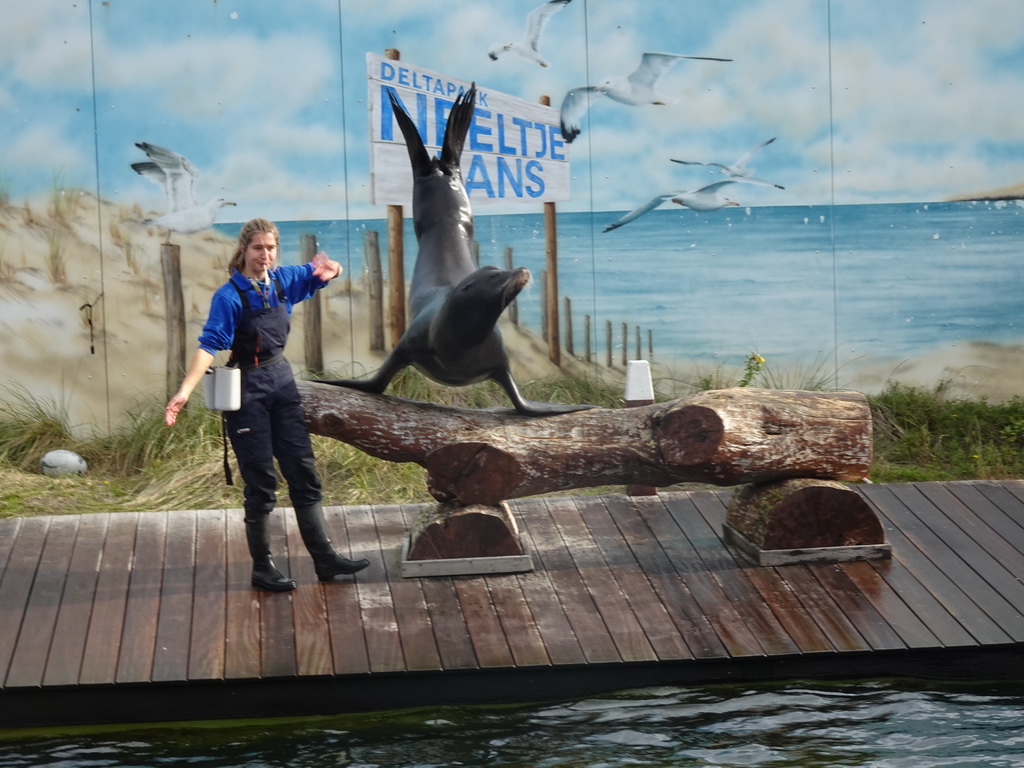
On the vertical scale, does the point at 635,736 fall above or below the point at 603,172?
below

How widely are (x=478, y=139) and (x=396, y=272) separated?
108cm

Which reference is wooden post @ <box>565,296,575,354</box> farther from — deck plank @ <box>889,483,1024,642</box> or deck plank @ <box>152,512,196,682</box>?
deck plank @ <box>152,512,196,682</box>

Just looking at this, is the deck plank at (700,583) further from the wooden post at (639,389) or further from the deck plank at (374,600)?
Answer: the deck plank at (374,600)

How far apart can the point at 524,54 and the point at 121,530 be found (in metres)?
4.29

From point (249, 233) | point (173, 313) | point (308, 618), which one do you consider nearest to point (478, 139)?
point (173, 313)

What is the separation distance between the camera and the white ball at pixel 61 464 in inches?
289

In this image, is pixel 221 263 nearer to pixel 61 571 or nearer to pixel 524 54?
pixel 524 54

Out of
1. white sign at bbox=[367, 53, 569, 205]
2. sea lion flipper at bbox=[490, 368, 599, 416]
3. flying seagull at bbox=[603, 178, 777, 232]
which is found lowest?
sea lion flipper at bbox=[490, 368, 599, 416]

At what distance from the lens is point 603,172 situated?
8.38 meters

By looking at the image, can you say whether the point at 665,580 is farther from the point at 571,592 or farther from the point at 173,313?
the point at 173,313

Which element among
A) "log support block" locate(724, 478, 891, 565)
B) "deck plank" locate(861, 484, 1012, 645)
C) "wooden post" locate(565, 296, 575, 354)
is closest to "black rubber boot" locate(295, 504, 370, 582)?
"log support block" locate(724, 478, 891, 565)

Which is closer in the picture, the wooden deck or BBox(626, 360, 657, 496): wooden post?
the wooden deck

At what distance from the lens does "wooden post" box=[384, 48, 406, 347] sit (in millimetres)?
8195

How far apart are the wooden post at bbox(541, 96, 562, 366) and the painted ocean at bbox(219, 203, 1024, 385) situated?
0.05m
